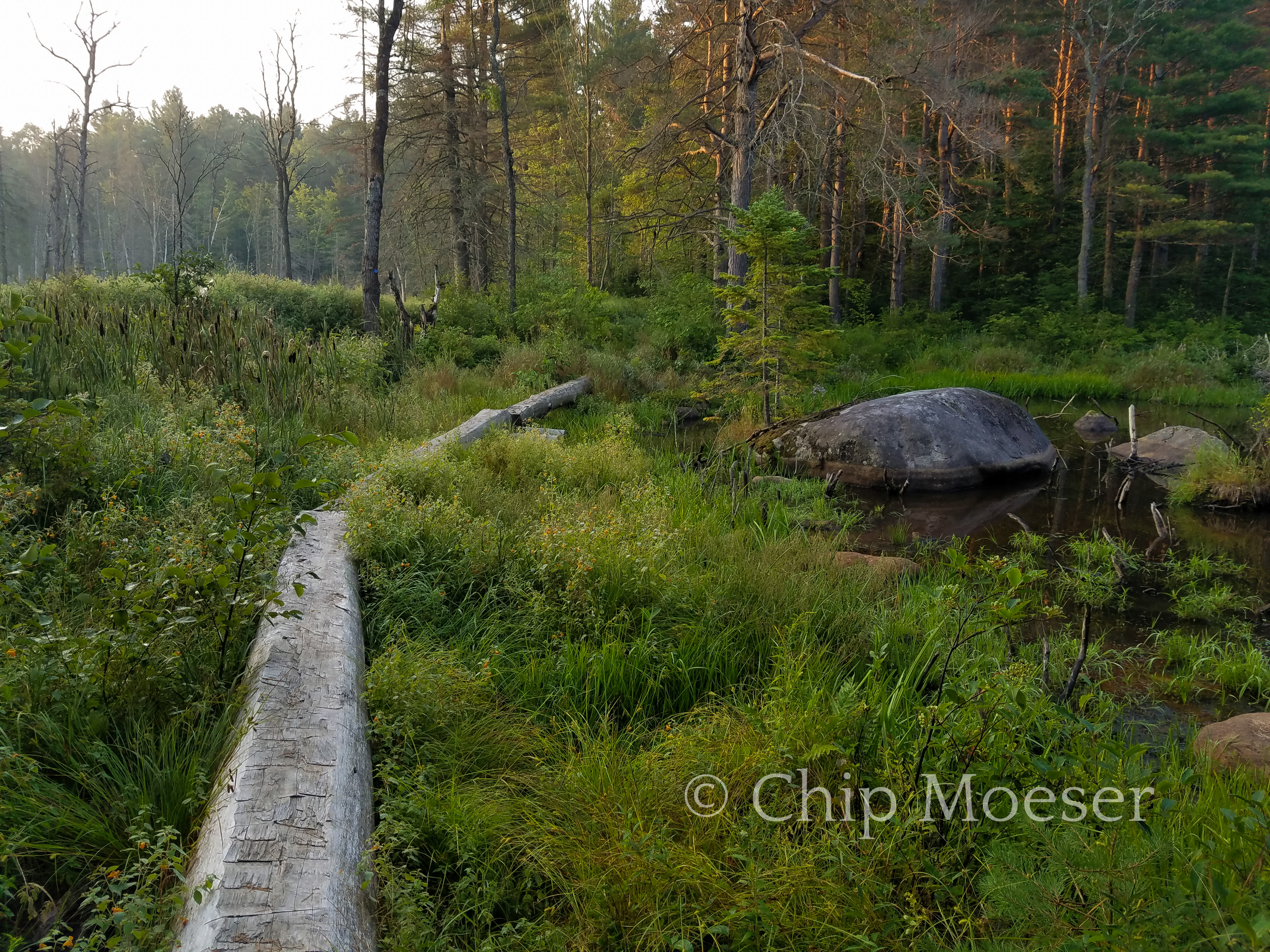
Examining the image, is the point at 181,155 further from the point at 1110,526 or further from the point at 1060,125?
the point at 1060,125

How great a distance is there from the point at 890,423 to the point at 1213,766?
21.5 feet

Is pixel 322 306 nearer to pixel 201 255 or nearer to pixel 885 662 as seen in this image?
pixel 201 255

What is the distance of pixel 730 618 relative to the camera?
416cm

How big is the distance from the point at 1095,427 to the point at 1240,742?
10.8 metres

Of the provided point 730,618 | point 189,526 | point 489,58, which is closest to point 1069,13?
point 489,58

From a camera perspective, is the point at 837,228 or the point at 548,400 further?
the point at 837,228

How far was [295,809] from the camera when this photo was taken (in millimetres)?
2217

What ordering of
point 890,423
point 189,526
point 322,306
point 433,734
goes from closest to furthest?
point 433,734 → point 189,526 → point 890,423 → point 322,306

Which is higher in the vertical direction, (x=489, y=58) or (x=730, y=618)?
(x=489, y=58)

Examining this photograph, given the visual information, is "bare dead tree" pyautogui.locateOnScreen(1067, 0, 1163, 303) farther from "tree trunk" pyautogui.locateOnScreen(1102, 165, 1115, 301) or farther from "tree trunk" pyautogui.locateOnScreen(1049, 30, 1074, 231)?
"tree trunk" pyautogui.locateOnScreen(1049, 30, 1074, 231)

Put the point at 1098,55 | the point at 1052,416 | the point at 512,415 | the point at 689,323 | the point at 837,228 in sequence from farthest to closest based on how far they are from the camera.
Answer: the point at 1098,55 < the point at 837,228 < the point at 689,323 < the point at 1052,416 < the point at 512,415

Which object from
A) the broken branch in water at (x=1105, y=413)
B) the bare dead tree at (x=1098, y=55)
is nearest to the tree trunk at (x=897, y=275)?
the bare dead tree at (x=1098, y=55)

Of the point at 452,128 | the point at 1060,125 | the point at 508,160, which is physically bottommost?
the point at 508,160

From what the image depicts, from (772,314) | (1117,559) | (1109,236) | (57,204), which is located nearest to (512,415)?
(772,314)
